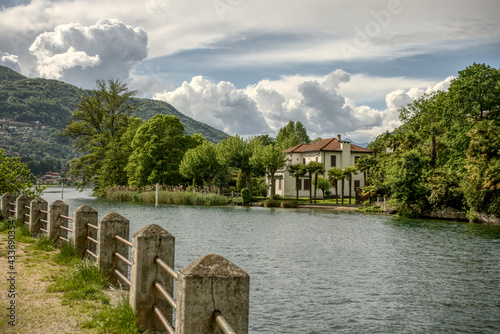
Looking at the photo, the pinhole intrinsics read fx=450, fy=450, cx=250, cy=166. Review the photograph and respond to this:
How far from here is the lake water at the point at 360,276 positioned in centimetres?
1167

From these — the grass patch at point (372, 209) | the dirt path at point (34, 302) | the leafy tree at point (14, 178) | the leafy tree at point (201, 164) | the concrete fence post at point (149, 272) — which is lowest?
the grass patch at point (372, 209)

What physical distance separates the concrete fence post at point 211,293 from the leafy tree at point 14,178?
57.9 feet

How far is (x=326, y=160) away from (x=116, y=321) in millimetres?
65152

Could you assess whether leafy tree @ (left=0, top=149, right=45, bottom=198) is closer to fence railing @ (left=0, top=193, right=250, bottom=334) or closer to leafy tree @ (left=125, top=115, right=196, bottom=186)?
fence railing @ (left=0, top=193, right=250, bottom=334)

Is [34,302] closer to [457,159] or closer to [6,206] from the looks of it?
[6,206]

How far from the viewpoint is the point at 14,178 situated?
1978cm

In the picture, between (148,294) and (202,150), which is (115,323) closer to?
(148,294)

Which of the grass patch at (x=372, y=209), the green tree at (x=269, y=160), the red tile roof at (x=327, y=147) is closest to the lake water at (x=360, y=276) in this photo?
the grass patch at (x=372, y=209)

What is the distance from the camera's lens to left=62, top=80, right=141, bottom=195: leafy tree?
69875mm

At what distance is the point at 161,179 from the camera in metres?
66.5

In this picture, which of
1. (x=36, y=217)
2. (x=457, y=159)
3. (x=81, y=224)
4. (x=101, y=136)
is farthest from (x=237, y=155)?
(x=81, y=224)

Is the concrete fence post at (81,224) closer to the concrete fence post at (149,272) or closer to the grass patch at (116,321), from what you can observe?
the grass patch at (116,321)

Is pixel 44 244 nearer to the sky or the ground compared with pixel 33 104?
nearer to the ground

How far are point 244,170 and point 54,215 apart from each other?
56.3m
